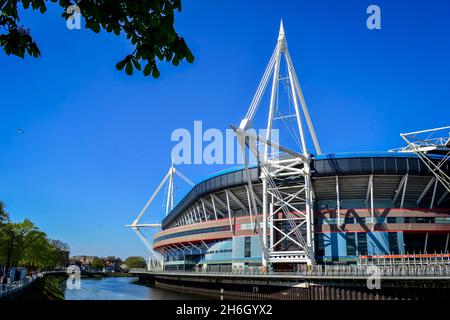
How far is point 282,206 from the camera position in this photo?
60.0m

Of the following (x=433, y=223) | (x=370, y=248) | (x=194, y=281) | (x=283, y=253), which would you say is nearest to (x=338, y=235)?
(x=370, y=248)

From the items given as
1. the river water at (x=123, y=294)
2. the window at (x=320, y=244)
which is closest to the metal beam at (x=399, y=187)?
Result: the window at (x=320, y=244)

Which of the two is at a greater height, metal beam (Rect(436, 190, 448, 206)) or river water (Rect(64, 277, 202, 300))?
metal beam (Rect(436, 190, 448, 206))

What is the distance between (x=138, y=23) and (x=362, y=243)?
61163 millimetres

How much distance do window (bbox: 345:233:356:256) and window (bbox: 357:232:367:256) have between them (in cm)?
75

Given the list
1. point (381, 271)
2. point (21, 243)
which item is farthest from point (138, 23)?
point (21, 243)

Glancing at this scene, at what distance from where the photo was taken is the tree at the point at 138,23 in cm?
610

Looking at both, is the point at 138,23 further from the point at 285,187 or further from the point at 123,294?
the point at 123,294

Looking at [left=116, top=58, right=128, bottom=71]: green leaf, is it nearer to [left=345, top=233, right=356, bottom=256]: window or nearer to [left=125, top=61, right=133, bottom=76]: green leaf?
[left=125, top=61, right=133, bottom=76]: green leaf

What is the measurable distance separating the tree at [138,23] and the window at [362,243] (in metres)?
60.6

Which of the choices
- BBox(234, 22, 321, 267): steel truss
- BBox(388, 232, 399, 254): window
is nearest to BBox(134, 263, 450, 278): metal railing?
BBox(234, 22, 321, 267): steel truss

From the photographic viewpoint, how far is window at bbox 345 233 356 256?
61.0 m

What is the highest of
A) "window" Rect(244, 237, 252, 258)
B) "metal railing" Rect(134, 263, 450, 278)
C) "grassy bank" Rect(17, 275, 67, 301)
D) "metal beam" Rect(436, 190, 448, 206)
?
"metal beam" Rect(436, 190, 448, 206)

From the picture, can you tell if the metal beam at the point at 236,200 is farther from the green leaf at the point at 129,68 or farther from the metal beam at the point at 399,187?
the green leaf at the point at 129,68
